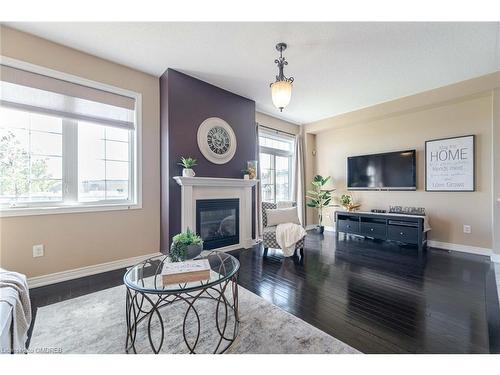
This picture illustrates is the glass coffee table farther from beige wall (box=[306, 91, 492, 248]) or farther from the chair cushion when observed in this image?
beige wall (box=[306, 91, 492, 248])

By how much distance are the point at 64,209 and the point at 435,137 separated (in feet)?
18.0

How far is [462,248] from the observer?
3.56m

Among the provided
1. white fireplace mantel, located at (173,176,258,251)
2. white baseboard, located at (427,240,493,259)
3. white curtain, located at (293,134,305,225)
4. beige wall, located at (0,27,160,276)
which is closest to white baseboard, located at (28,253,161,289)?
beige wall, located at (0,27,160,276)

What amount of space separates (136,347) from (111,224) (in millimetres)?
1775

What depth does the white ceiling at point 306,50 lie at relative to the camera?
2186mm

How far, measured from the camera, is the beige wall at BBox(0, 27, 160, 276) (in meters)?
2.21

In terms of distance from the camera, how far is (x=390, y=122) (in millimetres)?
4340

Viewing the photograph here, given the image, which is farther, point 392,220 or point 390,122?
point 390,122

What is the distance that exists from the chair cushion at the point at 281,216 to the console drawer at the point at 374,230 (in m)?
1.46

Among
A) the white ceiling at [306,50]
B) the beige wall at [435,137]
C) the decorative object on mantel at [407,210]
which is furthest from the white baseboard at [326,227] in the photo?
the white ceiling at [306,50]

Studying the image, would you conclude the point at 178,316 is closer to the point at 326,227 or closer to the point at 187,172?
the point at 187,172

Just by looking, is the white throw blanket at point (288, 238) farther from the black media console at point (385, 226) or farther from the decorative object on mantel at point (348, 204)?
the decorative object on mantel at point (348, 204)
